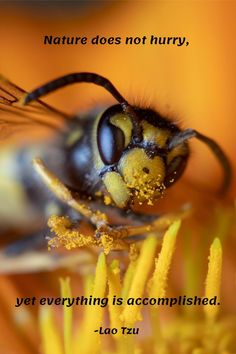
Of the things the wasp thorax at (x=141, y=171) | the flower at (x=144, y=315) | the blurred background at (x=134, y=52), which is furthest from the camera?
the blurred background at (x=134, y=52)

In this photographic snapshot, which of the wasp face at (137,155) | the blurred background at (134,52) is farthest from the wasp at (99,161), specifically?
the blurred background at (134,52)

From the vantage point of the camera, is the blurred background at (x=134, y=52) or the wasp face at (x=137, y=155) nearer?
the wasp face at (x=137, y=155)

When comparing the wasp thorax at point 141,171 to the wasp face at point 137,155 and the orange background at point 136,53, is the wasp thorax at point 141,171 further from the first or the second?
the orange background at point 136,53

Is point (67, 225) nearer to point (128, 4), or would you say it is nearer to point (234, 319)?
point (234, 319)

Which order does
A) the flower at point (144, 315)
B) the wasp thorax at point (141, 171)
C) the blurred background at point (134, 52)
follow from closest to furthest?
the wasp thorax at point (141, 171) → the flower at point (144, 315) → the blurred background at point (134, 52)

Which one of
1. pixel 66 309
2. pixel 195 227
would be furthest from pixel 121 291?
pixel 195 227

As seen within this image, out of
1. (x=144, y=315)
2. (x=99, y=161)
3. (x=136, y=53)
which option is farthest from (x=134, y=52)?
(x=99, y=161)

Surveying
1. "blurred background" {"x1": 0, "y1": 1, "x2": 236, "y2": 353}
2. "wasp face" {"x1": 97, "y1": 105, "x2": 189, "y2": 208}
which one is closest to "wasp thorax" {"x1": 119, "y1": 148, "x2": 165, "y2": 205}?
"wasp face" {"x1": 97, "y1": 105, "x2": 189, "y2": 208}

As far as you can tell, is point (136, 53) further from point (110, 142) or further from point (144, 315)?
point (110, 142)

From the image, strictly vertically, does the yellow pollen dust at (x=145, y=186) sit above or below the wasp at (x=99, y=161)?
below
